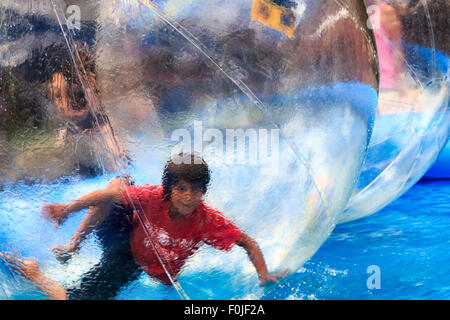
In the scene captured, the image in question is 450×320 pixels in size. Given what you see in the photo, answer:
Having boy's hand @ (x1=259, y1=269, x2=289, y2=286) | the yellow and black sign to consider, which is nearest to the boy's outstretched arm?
boy's hand @ (x1=259, y1=269, x2=289, y2=286)

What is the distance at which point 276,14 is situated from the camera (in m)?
1.65

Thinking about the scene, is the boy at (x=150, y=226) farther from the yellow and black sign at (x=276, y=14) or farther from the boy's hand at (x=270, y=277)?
the yellow and black sign at (x=276, y=14)

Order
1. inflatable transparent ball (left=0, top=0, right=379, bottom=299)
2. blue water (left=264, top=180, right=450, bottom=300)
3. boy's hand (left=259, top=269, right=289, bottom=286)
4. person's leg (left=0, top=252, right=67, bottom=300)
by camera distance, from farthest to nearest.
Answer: blue water (left=264, top=180, right=450, bottom=300)
boy's hand (left=259, top=269, right=289, bottom=286)
person's leg (left=0, top=252, right=67, bottom=300)
inflatable transparent ball (left=0, top=0, right=379, bottom=299)

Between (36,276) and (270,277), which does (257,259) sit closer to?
(270,277)

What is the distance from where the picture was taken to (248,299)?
201cm

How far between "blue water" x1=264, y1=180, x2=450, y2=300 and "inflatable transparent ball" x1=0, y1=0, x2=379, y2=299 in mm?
949

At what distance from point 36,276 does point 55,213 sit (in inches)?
12.5

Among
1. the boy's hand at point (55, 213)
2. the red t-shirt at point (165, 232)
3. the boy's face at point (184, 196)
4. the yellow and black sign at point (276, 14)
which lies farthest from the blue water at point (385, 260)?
the yellow and black sign at point (276, 14)

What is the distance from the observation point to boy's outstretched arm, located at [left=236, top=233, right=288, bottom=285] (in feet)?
5.77

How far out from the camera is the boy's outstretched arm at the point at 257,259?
69.2 inches

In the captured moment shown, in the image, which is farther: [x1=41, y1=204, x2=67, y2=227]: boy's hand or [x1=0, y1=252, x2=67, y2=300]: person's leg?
[x1=0, y1=252, x2=67, y2=300]: person's leg

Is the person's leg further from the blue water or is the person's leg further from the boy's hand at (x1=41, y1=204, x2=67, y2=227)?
the blue water

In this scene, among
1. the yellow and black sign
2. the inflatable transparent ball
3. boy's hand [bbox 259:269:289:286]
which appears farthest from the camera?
boy's hand [bbox 259:269:289:286]
